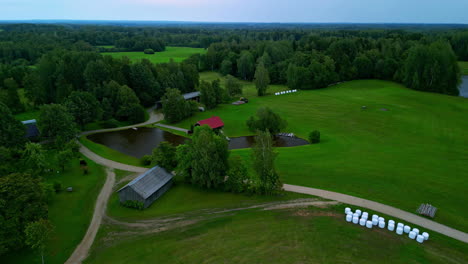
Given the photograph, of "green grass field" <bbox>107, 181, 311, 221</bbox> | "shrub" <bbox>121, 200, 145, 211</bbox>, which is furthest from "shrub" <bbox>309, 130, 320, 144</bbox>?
"shrub" <bbox>121, 200, 145, 211</bbox>

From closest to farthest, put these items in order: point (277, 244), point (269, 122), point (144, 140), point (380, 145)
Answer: point (277, 244)
point (380, 145)
point (144, 140)
point (269, 122)

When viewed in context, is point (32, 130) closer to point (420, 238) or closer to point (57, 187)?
point (57, 187)

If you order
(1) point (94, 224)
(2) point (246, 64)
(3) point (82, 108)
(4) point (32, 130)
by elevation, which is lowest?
(1) point (94, 224)

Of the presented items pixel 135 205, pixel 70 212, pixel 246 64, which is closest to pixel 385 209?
pixel 135 205

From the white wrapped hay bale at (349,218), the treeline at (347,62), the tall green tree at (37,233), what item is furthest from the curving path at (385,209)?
the treeline at (347,62)

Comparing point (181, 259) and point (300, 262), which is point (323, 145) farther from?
point (181, 259)

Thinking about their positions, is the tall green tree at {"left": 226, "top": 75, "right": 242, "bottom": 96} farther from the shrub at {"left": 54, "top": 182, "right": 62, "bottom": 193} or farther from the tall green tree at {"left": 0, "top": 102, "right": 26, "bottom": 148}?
the shrub at {"left": 54, "top": 182, "right": 62, "bottom": 193}
